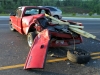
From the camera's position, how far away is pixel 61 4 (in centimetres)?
4078

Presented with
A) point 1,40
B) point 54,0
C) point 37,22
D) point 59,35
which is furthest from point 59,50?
point 54,0

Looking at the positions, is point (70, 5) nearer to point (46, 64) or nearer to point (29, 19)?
point (29, 19)

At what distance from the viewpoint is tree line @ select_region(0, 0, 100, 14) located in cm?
3363

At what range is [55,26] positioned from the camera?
761cm

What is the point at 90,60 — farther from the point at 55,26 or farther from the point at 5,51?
the point at 5,51

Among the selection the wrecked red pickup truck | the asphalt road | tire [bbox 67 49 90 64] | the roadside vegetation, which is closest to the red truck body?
the wrecked red pickup truck

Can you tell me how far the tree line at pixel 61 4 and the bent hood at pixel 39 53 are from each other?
1072 inches

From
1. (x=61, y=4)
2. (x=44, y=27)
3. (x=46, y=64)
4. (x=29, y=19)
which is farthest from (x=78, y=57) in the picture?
(x=61, y=4)

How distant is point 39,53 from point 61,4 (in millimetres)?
35474

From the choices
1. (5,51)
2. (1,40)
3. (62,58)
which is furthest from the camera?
(1,40)

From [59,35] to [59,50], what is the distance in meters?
0.82

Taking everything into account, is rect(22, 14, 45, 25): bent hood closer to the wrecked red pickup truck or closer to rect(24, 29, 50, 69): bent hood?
the wrecked red pickup truck

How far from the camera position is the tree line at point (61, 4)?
110ft

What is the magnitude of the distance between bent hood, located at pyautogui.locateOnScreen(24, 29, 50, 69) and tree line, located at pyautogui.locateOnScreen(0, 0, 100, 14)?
2722cm
